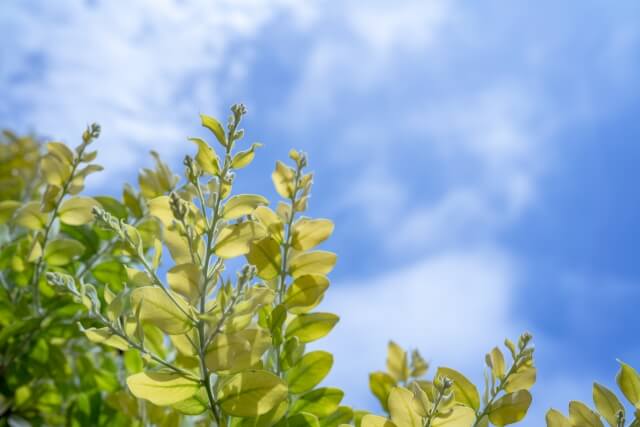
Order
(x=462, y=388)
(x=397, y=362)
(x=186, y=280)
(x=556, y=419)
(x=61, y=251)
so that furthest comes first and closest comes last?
(x=397, y=362), (x=61, y=251), (x=462, y=388), (x=556, y=419), (x=186, y=280)

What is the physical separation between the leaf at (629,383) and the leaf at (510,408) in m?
0.20

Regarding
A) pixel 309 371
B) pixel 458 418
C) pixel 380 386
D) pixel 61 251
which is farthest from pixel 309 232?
pixel 61 251

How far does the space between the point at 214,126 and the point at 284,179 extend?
0.28 metres

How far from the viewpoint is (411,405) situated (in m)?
1.23

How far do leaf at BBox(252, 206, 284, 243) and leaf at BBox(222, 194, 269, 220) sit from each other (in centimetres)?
18

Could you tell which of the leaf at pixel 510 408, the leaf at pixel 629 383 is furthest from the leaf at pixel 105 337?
the leaf at pixel 629 383

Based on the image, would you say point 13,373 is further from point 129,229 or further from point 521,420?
point 521,420

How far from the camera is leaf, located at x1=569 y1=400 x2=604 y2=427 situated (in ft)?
4.16

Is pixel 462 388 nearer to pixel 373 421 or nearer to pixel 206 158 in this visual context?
pixel 373 421

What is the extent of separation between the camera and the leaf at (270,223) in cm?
147

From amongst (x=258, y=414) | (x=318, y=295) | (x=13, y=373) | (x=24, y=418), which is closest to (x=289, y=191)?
(x=318, y=295)

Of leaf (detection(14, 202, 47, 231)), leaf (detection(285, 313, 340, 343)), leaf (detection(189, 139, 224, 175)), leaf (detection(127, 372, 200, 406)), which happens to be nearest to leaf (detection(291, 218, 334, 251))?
leaf (detection(285, 313, 340, 343))

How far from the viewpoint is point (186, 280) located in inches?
45.2

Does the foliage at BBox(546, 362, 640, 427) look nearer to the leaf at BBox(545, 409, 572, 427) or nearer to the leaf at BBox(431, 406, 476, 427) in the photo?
the leaf at BBox(545, 409, 572, 427)
